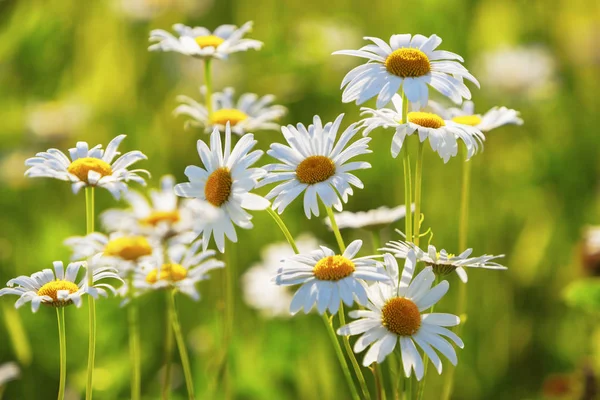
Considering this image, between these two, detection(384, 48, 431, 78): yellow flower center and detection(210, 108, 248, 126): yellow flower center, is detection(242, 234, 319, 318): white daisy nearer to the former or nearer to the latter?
detection(210, 108, 248, 126): yellow flower center

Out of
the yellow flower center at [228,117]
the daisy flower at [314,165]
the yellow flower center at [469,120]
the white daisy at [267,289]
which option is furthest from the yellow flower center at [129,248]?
the white daisy at [267,289]

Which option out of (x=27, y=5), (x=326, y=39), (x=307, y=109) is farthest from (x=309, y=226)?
(x=27, y=5)

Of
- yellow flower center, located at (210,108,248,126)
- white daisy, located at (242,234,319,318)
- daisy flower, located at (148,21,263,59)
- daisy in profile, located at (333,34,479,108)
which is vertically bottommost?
white daisy, located at (242,234,319,318)

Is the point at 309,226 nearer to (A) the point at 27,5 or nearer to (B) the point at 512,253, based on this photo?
(B) the point at 512,253

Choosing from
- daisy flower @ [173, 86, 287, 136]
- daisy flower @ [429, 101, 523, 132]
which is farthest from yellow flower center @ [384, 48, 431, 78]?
daisy flower @ [173, 86, 287, 136]

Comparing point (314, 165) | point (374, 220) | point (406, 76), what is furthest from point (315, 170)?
point (374, 220)

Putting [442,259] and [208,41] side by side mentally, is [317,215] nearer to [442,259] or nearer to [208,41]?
[442,259]

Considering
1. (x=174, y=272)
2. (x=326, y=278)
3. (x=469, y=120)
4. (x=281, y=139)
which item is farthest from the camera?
(x=281, y=139)
